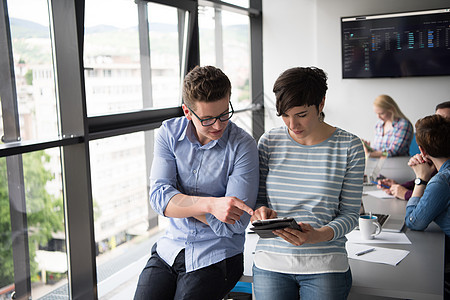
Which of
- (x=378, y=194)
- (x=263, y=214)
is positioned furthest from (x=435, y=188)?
(x=263, y=214)

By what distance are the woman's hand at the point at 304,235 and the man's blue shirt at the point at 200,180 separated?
23 centimetres

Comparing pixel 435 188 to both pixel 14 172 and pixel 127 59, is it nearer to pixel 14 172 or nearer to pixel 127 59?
pixel 14 172

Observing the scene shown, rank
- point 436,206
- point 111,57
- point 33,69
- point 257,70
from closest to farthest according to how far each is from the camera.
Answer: point 436,206 → point 33,69 → point 111,57 → point 257,70

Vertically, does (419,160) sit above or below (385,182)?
above

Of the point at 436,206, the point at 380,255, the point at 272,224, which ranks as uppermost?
the point at 272,224

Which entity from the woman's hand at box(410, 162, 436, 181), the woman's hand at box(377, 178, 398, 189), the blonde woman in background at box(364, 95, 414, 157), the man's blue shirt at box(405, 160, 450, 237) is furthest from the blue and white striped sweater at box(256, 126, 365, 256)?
the blonde woman in background at box(364, 95, 414, 157)

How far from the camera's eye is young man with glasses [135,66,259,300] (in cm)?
184

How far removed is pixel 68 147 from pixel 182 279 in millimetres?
1145

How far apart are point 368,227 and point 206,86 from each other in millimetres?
1051

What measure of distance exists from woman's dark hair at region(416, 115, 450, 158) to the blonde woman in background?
186 centimetres

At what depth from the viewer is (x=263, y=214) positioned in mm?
1724

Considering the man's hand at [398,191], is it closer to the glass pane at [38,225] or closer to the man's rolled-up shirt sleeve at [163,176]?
the man's rolled-up shirt sleeve at [163,176]

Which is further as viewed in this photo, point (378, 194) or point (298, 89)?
point (378, 194)

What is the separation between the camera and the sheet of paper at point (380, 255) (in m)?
1.97
